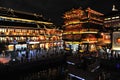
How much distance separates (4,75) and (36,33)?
104 feet

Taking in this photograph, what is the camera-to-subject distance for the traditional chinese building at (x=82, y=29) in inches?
2490

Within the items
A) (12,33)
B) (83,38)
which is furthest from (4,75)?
(83,38)

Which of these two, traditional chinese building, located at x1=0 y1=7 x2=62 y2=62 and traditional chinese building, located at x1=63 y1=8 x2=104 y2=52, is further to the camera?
traditional chinese building, located at x1=63 y1=8 x2=104 y2=52

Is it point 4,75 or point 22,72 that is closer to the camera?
point 4,75

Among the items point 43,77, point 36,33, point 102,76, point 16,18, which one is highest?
point 16,18

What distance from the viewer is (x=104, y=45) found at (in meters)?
62.1

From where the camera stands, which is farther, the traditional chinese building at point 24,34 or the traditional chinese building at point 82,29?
the traditional chinese building at point 82,29

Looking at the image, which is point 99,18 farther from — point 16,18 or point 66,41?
point 16,18

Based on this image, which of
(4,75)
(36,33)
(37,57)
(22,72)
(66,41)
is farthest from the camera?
(66,41)

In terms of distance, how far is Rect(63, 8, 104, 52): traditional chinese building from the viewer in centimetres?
6325

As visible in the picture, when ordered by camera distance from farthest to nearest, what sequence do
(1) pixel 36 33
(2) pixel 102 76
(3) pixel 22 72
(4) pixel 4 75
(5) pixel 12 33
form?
(1) pixel 36 33 → (5) pixel 12 33 → (3) pixel 22 72 → (4) pixel 4 75 → (2) pixel 102 76

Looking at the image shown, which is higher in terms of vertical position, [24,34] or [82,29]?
[82,29]

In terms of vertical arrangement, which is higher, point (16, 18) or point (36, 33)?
point (16, 18)

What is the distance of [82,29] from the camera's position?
63.9 metres
